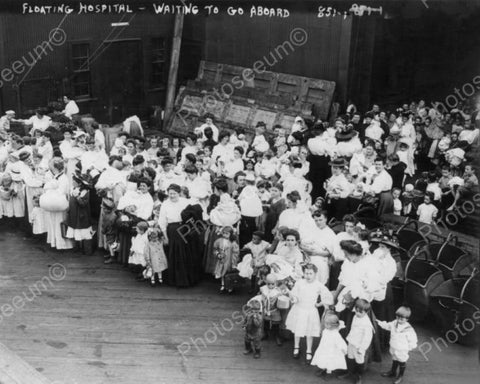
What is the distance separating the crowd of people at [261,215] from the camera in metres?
7.29

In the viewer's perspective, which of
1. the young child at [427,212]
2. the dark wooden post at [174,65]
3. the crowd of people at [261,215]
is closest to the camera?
the crowd of people at [261,215]

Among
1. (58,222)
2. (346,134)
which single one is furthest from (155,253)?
(346,134)

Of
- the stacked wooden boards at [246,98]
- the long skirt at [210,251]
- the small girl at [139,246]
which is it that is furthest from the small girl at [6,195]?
the stacked wooden boards at [246,98]

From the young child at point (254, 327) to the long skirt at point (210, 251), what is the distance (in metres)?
1.79

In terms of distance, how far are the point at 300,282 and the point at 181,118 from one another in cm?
1207

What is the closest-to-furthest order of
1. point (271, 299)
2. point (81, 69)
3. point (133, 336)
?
point (271, 299), point (133, 336), point (81, 69)

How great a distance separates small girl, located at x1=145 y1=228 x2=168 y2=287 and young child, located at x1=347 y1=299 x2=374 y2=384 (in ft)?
10.8

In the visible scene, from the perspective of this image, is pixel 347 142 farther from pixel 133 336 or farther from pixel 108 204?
pixel 133 336

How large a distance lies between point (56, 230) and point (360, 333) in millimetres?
5706

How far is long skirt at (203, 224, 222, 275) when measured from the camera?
920cm

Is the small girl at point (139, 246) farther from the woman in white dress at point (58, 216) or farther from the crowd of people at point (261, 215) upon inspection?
the woman in white dress at point (58, 216)

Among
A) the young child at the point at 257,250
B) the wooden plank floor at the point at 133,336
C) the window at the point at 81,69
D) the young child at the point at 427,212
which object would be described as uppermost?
the window at the point at 81,69

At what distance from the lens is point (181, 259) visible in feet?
30.2

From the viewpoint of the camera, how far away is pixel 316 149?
11.9m
